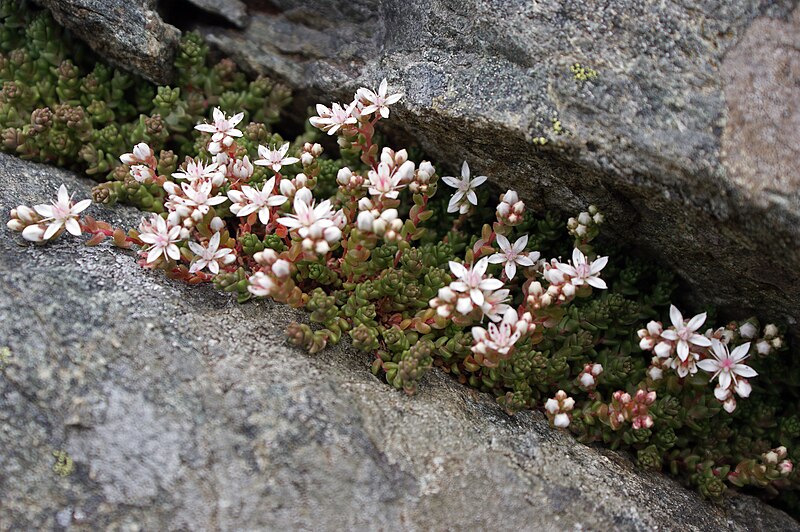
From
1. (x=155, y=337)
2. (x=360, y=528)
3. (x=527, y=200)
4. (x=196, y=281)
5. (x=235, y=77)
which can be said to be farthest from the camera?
(x=235, y=77)

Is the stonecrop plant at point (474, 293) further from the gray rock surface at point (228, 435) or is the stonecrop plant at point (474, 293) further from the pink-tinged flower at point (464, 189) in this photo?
the gray rock surface at point (228, 435)

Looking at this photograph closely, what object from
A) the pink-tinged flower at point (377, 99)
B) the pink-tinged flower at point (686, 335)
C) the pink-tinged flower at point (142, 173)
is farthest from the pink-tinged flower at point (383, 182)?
the pink-tinged flower at point (686, 335)

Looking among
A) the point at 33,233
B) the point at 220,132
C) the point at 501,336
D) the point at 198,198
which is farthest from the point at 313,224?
the point at 33,233

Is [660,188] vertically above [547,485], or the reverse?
[660,188]

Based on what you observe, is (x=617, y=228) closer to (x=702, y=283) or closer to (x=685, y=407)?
(x=702, y=283)

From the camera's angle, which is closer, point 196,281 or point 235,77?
point 196,281

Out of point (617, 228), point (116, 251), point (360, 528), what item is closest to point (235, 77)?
point (116, 251)

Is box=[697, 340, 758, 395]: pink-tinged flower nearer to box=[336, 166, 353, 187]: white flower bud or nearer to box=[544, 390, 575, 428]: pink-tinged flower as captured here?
box=[544, 390, 575, 428]: pink-tinged flower
